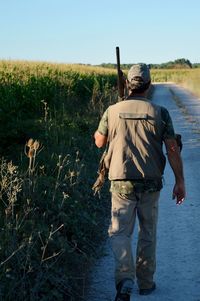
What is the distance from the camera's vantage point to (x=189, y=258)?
5.53 m

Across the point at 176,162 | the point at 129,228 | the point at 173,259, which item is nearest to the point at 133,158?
the point at 176,162

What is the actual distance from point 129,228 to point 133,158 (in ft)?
1.91

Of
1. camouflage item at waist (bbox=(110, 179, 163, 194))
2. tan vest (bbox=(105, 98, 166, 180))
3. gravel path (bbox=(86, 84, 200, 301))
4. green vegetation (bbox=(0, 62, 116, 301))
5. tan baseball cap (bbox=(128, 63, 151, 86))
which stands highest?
tan baseball cap (bbox=(128, 63, 151, 86))

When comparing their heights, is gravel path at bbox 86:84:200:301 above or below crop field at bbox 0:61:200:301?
below

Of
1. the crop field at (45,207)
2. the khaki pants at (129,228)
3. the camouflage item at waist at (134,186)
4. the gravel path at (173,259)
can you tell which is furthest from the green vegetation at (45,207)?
the camouflage item at waist at (134,186)

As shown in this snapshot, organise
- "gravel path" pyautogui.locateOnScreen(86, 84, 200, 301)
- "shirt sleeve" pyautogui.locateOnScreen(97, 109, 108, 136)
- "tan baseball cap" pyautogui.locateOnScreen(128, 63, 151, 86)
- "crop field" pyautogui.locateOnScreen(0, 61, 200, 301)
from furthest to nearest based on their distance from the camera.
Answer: "gravel path" pyautogui.locateOnScreen(86, 84, 200, 301) → "shirt sleeve" pyautogui.locateOnScreen(97, 109, 108, 136) → "tan baseball cap" pyautogui.locateOnScreen(128, 63, 151, 86) → "crop field" pyautogui.locateOnScreen(0, 61, 200, 301)

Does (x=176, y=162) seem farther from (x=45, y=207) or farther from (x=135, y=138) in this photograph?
(x=45, y=207)

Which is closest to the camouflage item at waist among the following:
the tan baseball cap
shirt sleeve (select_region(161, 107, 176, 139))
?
shirt sleeve (select_region(161, 107, 176, 139))

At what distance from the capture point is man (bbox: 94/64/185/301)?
438 centimetres

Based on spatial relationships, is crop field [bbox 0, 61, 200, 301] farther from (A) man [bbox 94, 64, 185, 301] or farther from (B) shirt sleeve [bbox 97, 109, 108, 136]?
(B) shirt sleeve [bbox 97, 109, 108, 136]

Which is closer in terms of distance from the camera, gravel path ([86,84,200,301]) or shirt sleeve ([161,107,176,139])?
shirt sleeve ([161,107,176,139])

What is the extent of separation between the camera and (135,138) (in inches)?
173

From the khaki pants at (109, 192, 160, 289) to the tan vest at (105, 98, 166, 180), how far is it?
0.65ft

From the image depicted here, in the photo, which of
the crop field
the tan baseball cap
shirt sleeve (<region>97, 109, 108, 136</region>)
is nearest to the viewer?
the crop field
